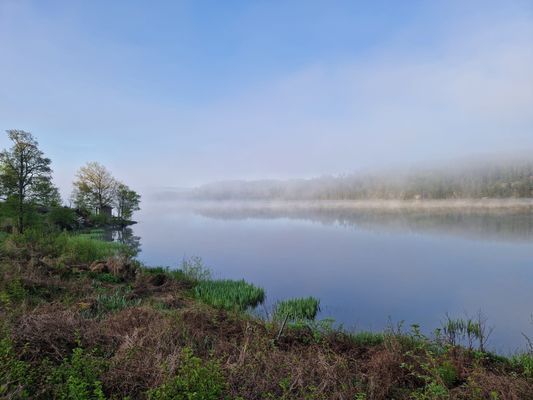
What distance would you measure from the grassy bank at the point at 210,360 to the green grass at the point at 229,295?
3415 mm

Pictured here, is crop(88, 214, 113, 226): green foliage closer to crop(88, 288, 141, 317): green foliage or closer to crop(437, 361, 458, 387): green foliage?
crop(88, 288, 141, 317): green foliage

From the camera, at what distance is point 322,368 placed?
4.99 m

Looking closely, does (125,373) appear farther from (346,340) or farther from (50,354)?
(346,340)

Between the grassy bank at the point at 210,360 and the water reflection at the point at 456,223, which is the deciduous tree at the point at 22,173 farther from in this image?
the water reflection at the point at 456,223

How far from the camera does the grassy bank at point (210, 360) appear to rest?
3.85 meters

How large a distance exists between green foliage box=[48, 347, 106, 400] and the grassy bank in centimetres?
1

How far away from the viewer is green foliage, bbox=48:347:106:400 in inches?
140

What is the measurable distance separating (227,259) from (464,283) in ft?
51.6

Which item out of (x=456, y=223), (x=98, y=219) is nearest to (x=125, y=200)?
(x=98, y=219)

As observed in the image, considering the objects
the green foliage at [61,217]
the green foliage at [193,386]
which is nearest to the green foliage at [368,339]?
the green foliage at [193,386]

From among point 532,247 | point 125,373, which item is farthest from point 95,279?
point 532,247

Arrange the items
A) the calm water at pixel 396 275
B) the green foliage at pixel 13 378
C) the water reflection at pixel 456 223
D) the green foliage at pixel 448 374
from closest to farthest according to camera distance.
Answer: the green foliage at pixel 13 378
the green foliage at pixel 448 374
the calm water at pixel 396 275
the water reflection at pixel 456 223

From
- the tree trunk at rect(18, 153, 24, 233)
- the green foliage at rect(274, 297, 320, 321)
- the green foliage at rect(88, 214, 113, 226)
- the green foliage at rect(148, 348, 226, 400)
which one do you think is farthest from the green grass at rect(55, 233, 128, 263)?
the green foliage at rect(88, 214, 113, 226)

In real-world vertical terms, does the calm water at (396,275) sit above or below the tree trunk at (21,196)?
below
